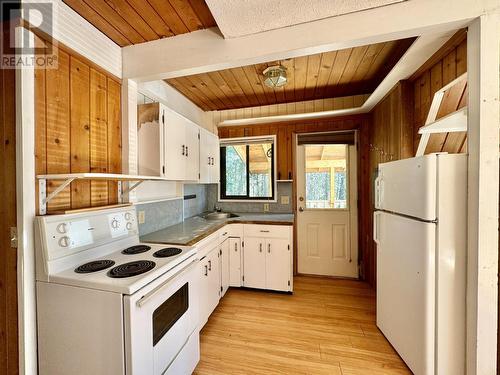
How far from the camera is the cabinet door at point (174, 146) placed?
1.91 m

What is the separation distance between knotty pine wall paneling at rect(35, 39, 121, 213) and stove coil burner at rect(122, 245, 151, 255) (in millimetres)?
392

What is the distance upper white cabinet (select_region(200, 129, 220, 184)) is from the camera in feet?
8.66

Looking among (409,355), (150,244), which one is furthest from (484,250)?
(150,244)

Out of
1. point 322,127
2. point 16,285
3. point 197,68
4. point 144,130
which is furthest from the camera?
point 322,127

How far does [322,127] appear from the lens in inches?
120

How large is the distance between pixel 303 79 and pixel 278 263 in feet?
7.08

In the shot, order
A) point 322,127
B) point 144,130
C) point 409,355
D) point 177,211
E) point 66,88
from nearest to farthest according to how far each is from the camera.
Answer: point 66,88 < point 409,355 < point 144,130 < point 177,211 < point 322,127

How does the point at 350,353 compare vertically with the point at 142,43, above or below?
below

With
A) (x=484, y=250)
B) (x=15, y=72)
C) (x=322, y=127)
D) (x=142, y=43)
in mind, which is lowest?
(x=484, y=250)

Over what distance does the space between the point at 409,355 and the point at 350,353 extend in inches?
15.9

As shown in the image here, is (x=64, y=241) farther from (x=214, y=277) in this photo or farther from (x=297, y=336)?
(x=297, y=336)

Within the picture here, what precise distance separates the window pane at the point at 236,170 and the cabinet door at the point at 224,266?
992mm

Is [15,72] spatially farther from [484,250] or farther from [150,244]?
[484,250]

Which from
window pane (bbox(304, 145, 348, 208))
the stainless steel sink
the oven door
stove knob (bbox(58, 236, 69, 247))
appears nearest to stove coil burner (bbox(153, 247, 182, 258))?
the oven door
